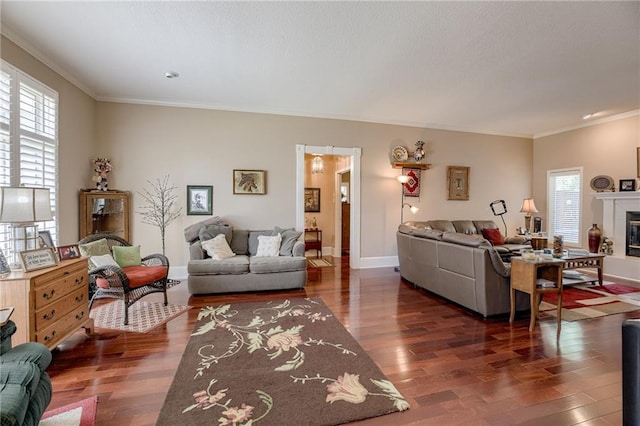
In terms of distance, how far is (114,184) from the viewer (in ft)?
15.4

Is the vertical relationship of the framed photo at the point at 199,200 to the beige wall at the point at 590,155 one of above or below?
below

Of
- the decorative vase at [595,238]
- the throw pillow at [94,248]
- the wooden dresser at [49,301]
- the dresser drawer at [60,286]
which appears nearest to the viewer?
the wooden dresser at [49,301]

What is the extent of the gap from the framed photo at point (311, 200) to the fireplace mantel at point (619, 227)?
574cm

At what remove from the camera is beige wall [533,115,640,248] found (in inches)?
206

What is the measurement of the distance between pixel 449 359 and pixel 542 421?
0.72 meters

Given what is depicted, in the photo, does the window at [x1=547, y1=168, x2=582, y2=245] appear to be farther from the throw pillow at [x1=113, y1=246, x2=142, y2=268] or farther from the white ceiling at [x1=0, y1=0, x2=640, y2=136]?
the throw pillow at [x1=113, y1=246, x2=142, y2=268]

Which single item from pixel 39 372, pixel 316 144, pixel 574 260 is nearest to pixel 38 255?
pixel 39 372

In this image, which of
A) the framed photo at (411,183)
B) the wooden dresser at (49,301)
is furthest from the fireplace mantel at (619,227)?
the wooden dresser at (49,301)

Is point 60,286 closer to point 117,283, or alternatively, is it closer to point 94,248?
point 117,283

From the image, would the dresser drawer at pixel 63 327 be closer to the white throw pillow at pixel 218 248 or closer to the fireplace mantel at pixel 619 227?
the white throw pillow at pixel 218 248

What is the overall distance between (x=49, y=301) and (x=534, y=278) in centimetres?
436

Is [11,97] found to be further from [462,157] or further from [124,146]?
[462,157]

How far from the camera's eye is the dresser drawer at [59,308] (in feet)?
7.18

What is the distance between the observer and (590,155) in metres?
5.79
